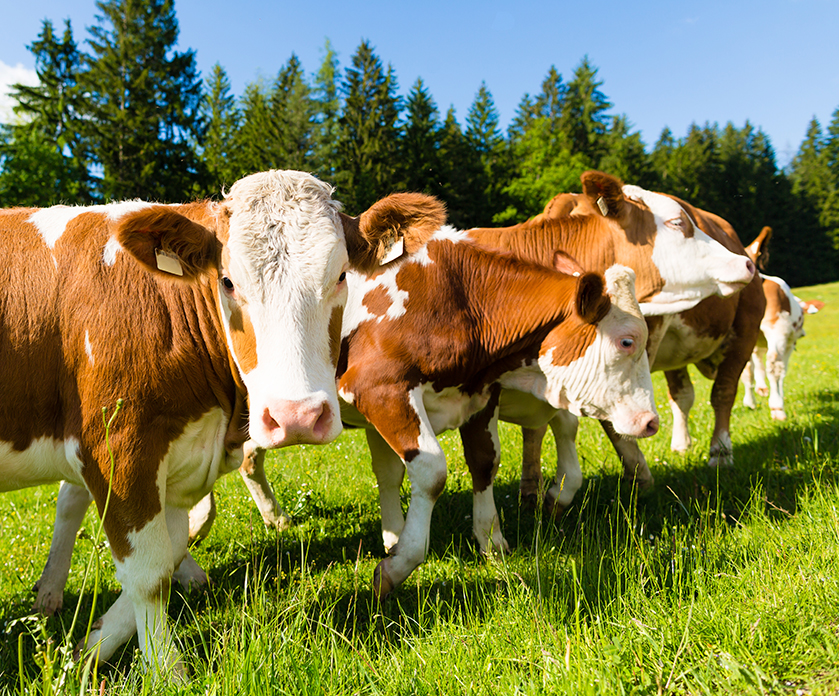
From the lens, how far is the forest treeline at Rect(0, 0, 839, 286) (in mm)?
35469

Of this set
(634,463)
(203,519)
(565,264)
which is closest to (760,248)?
(634,463)

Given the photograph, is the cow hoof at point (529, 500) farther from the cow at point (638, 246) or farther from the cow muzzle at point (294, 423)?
the cow muzzle at point (294, 423)

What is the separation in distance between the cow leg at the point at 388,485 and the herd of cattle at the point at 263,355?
17 millimetres

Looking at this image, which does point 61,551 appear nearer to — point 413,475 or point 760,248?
point 413,475

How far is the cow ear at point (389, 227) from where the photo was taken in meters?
3.10

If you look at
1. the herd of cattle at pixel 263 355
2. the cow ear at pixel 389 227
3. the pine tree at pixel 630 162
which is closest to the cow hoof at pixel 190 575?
the herd of cattle at pixel 263 355

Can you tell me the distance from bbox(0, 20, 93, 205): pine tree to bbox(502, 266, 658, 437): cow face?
35958 millimetres

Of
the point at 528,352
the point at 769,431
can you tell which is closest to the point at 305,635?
the point at 528,352

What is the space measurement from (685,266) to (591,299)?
5.61 feet

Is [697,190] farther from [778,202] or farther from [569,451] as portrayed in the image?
[569,451]

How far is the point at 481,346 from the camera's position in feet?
14.0

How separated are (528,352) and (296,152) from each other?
1563 inches

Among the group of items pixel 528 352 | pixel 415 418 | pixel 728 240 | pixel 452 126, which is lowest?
pixel 415 418

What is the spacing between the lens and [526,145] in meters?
59.2
